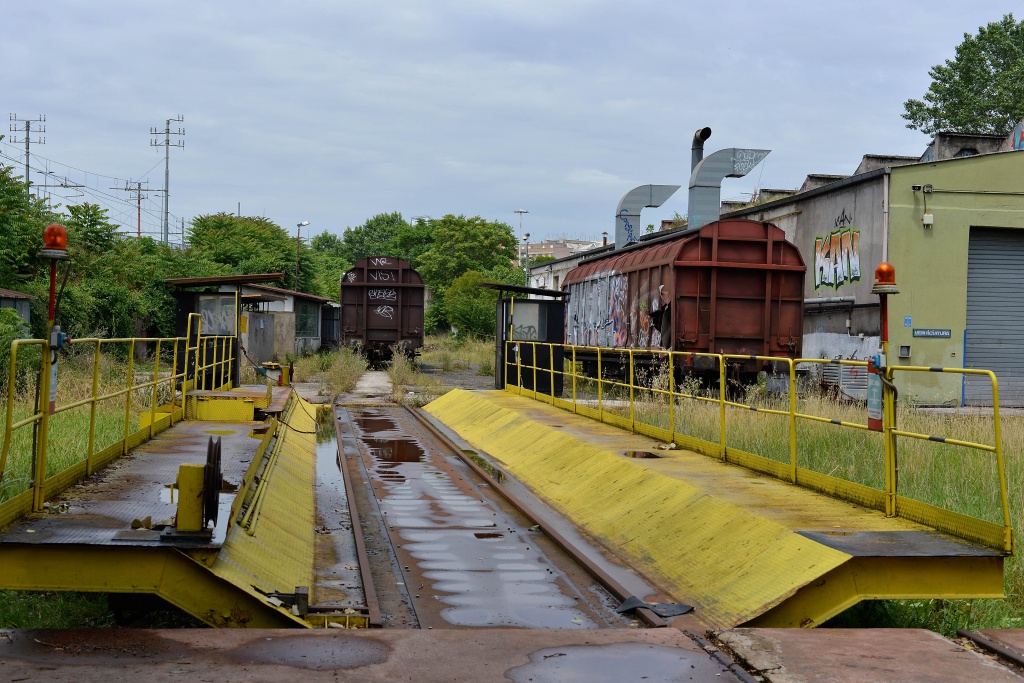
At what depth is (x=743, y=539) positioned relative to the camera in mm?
7434

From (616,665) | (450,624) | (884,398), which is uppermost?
(884,398)

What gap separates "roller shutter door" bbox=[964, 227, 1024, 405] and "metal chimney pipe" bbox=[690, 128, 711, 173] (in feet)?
33.2

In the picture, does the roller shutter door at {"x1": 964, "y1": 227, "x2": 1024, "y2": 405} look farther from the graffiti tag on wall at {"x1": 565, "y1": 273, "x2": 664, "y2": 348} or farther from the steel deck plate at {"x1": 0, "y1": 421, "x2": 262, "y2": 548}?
the steel deck plate at {"x1": 0, "y1": 421, "x2": 262, "y2": 548}

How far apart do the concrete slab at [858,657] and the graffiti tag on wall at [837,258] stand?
60.9 ft

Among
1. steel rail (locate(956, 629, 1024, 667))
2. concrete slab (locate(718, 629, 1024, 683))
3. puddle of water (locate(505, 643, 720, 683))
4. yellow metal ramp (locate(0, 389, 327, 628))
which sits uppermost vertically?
yellow metal ramp (locate(0, 389, 327, 628))

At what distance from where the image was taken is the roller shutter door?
2303 cm

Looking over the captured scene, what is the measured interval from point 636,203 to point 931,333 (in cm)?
1849

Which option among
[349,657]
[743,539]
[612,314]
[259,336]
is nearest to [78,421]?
[349,657]

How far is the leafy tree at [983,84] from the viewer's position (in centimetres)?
5559

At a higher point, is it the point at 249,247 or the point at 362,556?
the point at 249,247

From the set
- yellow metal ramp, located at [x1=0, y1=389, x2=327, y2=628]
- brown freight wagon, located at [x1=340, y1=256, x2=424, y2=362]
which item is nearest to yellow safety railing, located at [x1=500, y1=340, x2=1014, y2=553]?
yellow metal ramp, located at [x1=0, y1=389, x2=327, y2=628]

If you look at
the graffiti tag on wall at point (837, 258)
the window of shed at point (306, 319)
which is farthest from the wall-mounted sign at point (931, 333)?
the window of shed at point (306, 319)

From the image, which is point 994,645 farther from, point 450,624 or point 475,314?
point 475,314

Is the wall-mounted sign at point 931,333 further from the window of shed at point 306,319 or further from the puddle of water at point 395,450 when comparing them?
the window of shed at point 306,319
